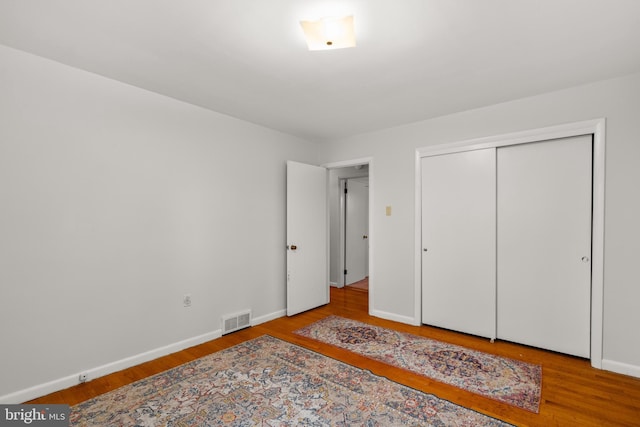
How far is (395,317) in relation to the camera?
392cm

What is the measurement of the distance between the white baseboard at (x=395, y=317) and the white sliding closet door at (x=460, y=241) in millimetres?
119

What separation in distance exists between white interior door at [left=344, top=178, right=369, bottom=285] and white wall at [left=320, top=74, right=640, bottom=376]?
1694 mm

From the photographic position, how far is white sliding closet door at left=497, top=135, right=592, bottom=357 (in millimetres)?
2828

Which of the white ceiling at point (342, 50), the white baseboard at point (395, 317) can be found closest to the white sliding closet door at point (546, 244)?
the white ceiling at point (342, 50)

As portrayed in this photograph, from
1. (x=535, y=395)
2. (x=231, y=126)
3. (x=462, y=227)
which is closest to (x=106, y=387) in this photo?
(x=231, y=126)

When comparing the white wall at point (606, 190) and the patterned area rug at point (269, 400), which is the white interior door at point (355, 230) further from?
the patterned area rug at point (269, 400)

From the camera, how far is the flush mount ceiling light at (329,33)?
180 centimetres

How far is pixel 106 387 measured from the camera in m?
2.37

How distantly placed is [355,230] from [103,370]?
170 inches

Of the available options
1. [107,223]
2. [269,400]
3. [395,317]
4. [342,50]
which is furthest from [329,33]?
[395,317]

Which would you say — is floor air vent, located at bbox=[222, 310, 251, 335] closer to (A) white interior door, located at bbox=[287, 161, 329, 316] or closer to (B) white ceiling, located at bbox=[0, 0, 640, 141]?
(A) white interior door, located at bbox=[287, 161, 329, 316]

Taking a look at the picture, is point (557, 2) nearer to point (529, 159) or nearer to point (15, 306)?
point (529, 159)

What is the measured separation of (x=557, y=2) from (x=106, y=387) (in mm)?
3923

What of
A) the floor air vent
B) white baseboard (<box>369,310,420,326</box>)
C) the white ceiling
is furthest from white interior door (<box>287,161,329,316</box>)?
the white ceiling
